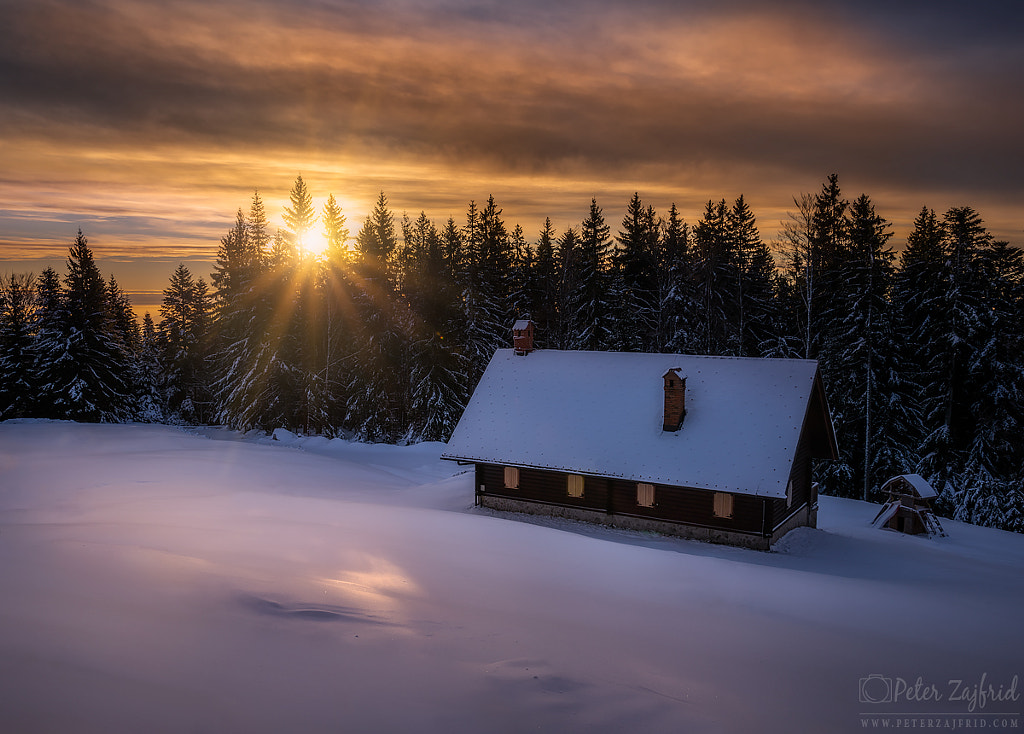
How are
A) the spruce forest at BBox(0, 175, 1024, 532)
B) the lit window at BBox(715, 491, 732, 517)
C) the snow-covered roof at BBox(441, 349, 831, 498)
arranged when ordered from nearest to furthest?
the lit window at BBox(715, 491, 732, 517) < the snow-covered roof at BBox(441, 349, 831, 498) < the spruce forest at BBox(0, 175, 1024, 532)

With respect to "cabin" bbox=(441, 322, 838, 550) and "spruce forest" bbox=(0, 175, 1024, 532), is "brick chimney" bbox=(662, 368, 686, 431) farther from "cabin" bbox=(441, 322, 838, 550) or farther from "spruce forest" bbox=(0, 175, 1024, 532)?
"spruce forest" bbox=(0, 175, 1024, 532)

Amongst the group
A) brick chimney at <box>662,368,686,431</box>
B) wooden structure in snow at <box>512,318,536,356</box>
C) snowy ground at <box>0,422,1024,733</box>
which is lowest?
snowy ground at <box>0,422,1024,733</box>

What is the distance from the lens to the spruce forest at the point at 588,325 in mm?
37406

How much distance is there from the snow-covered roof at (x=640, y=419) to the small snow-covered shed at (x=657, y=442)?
0.17ft

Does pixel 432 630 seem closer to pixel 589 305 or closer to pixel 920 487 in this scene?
pixel 920 487

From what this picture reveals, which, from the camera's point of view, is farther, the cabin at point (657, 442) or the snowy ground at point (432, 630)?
the cabin at point (657, 442)

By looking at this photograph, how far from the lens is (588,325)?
48719 mm

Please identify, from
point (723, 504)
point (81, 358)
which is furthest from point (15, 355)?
point (723, 504)

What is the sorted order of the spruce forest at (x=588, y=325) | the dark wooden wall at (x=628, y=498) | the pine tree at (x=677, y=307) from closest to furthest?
1. the dark wooden wall at (x=628, y=498)
2. the spruce forest at (x=588, y=325)
3. the pine tree at (x=677, y=307)

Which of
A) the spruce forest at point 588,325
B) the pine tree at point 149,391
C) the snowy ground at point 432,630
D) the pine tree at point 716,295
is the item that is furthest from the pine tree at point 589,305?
the pine tree at point 149,391

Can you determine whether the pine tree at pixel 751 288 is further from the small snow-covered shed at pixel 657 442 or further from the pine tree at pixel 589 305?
the small snow-covered shed at pixel 657 442

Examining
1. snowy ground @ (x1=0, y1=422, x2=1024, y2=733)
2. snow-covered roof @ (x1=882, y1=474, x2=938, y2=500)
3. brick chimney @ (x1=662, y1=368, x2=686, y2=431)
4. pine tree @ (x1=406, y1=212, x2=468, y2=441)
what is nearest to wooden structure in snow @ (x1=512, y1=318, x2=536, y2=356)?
brick chimney @ (x1=662, y1=368, x2=686, y2=431)

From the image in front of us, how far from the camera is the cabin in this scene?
2222 centimetres

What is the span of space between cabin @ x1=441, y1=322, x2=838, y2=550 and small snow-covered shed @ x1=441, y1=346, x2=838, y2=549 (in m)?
0.05
